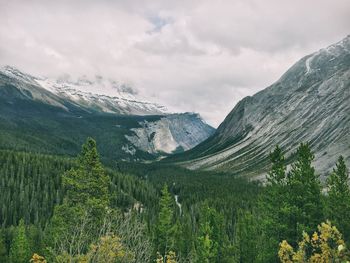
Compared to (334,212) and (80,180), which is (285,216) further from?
(80,180)

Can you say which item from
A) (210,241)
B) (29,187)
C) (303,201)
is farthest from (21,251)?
(29,187)

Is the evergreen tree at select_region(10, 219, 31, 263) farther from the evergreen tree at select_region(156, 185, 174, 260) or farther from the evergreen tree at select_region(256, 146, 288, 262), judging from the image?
the evergreen tree at select_region(256, 146, 288, 262)

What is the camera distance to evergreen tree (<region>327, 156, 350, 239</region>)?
41.9m

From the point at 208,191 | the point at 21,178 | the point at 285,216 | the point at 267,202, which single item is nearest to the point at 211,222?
the point at 267,202

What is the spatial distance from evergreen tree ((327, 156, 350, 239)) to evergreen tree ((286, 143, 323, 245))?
7.25 feet

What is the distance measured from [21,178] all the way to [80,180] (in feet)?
472

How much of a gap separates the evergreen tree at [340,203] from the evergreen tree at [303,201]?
221 cm

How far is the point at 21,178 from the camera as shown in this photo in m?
172

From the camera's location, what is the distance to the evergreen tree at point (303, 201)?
4047 cm

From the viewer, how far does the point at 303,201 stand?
41.1m

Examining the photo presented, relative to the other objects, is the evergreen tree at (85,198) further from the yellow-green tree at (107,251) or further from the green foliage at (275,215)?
the green foliage at (275,215)

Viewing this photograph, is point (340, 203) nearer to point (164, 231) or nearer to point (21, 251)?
point (164, 231)

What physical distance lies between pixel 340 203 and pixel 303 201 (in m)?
5.17

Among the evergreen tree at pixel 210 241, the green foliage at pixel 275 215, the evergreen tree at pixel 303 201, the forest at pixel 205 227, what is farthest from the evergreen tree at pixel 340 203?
the evergreen tree at pixel 210 241
